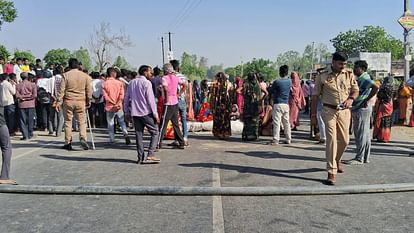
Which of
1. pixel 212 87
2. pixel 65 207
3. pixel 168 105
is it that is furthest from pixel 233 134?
pixel 65 207

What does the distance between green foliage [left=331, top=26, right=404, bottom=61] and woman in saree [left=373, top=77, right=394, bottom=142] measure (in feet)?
229

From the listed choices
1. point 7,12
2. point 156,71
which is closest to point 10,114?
point 156,71

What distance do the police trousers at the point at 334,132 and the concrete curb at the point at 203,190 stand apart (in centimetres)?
54

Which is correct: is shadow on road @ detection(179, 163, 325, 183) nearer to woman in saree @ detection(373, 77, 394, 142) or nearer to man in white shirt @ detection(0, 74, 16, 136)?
woman in saree @ detection(373, 77, 394, 142)

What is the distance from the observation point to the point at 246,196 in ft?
18.5

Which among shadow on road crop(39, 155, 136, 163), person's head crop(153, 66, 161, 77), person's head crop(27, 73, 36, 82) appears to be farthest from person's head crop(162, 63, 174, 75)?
person's head crop(27, 73, 36, 82)

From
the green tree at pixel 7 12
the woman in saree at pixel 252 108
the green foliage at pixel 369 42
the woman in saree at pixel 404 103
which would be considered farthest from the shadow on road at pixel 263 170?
the green foliage at pixel 369 42

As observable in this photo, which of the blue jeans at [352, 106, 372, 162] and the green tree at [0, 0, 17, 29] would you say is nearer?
the blue jeans at [352, 106, 372, 162]

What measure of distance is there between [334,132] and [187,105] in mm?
5222

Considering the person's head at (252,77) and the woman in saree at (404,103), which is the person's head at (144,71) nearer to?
the person's head at (252,77)

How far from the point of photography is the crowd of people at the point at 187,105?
6.59m

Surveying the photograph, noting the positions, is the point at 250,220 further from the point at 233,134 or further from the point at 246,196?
the point at 233,134

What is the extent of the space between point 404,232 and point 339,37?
86.5 m

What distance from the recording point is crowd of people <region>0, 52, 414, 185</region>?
6594 mm
